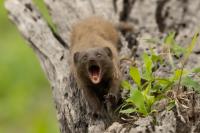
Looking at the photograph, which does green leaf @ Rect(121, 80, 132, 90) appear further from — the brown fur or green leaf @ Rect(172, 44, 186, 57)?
green leaf @ Rect(172, 44, 186, 57)

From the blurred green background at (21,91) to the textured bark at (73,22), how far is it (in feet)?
3.10

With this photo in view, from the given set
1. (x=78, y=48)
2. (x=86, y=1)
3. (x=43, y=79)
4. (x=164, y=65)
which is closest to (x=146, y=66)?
(x=164, y=65)

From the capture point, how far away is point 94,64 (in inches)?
179

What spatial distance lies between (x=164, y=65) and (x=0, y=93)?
3.22 metres

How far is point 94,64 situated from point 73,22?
1189mm

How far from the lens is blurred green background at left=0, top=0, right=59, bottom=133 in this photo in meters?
6.80

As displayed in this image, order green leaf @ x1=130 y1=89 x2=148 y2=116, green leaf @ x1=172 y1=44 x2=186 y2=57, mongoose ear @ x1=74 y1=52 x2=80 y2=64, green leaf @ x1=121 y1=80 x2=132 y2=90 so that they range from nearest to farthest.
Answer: green leaf @ x1=130 y1=89 x2=148 y2=116
green leaf @ x1=121 y1=80 x2=132 y2=90
green leaf @ x1=172 y1=44 x2=186 y2=57
mongoose ear @ x1=74 y1=52 x2=80 y2=64

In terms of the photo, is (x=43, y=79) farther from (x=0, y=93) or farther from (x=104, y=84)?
(x=104, y=84)

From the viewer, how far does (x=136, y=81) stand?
4195 mm

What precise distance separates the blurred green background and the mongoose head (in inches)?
61.6

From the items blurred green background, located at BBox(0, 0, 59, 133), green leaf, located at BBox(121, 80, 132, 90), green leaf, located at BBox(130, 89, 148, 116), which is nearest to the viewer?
green leaf, located at BBox(130, 89, 148, 116)

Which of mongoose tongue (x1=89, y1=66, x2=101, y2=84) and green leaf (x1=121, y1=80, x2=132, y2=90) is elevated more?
mongoose tongue (x1=89, y1=66, x2=101, y2=84)

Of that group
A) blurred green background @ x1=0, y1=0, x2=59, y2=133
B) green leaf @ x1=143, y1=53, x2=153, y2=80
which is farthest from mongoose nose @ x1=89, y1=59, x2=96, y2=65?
blurred green background @ x1=0, y1=0, x2=59, y2=133

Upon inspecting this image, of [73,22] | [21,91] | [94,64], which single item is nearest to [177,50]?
[94,64]
